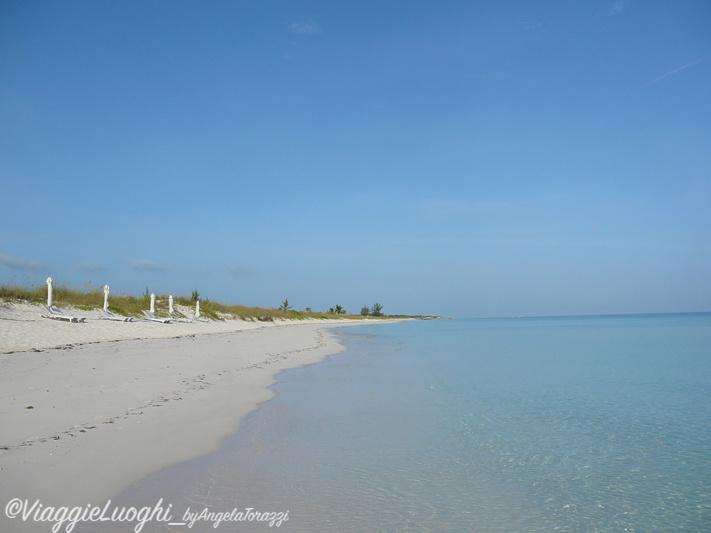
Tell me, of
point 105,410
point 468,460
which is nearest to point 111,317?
point 105,410

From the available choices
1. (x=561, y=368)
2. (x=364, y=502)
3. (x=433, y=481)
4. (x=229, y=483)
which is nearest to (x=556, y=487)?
(x=433, y=481)

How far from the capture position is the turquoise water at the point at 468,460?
11.8 ft

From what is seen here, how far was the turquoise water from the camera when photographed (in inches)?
141

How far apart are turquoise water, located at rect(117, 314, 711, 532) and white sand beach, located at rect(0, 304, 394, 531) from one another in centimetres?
58

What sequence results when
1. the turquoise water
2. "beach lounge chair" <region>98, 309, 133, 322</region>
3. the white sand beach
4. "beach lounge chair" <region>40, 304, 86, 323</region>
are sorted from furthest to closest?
1. "beach lounge chair" <region>98, 309, 133, 322</region>
2. "beach lounge chair" <region>40, 304, 86, 323</region>
3. the white sand beach
4. the turquoise water

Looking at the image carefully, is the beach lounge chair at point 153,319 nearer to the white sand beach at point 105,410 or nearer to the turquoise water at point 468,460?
the white sand beach at point 105,410

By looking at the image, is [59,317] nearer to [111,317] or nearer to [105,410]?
[111,317]

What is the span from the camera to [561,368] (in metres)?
13.0

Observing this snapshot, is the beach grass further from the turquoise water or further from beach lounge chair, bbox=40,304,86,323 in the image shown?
the turquoise water

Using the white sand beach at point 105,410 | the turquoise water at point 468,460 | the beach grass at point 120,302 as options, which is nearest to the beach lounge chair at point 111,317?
the beach grass at point 120,302

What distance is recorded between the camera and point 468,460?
193 inches

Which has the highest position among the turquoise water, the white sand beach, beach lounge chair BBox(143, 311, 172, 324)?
beach lounge chair BBox(143, 311, 172, 324)

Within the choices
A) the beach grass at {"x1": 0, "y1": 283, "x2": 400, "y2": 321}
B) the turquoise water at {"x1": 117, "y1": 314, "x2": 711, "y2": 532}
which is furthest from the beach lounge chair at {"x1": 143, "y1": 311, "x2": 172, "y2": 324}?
the turquoise water at {"x1": 117, "y1": 314, "x2": 711, "y2": 532}

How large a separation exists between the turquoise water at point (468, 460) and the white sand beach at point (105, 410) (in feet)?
1.89
